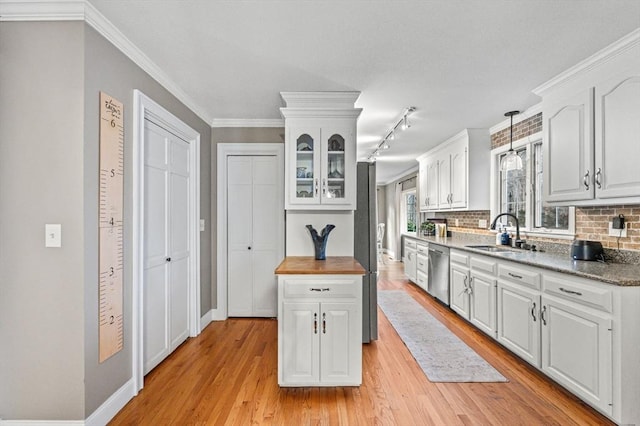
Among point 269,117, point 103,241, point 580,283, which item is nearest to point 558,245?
point 580,283

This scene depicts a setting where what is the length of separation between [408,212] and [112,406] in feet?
26.3

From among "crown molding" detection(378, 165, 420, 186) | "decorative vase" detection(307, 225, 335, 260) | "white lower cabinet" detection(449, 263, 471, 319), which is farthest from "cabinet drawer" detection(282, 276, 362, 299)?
"crown molding" detection(378, 165, 420, 186)

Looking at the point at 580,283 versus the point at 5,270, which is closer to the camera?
the point at 5,270

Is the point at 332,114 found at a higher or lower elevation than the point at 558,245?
higher

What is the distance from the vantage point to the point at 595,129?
8.25 ft

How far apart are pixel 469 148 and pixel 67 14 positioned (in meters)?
4.40

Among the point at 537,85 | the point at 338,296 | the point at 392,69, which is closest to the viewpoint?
the point at 338,296

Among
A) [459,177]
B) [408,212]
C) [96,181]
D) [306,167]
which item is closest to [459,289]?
[459,177]

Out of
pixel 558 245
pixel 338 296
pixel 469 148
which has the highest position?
pixel 469 148

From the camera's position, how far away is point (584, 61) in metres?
2.50

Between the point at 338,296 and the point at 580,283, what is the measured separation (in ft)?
5.36

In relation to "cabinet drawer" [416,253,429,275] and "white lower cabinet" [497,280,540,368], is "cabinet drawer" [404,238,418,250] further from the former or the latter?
"white lower cabinet" [497,280,540,368]

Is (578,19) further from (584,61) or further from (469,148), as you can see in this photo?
(469,148)

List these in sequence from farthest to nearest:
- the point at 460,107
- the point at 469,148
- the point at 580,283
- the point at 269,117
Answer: the point at 469,148 → the point at 269,117 → the point at 460,107 → the point at 580,283
